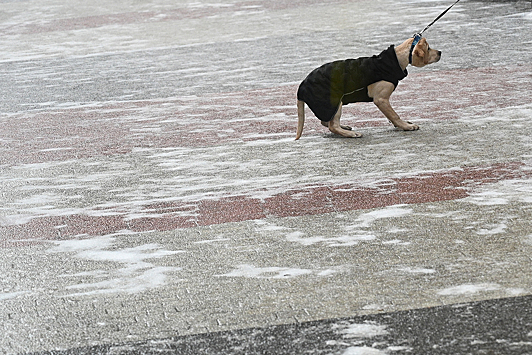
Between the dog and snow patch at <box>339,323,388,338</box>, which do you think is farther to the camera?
the dog

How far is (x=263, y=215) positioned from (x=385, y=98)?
2136 mm

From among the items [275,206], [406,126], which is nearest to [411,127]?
[406,126]

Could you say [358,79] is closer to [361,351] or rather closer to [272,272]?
[272,272]

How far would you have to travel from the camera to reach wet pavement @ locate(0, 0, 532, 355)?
3.38 meters

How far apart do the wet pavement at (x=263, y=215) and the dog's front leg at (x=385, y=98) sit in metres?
0.12

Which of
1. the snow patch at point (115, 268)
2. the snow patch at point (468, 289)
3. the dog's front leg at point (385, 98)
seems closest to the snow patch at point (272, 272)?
the snow patch at point (115, 268)

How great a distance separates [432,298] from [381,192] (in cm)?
161

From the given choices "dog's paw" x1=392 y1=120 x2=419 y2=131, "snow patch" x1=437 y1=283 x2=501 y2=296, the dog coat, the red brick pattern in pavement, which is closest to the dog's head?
the dog coat

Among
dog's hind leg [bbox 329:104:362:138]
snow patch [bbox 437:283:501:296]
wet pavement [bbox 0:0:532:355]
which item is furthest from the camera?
dog's hind leg [bbox 329:104:362:138]

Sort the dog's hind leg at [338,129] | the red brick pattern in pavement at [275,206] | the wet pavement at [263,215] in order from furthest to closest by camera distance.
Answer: the dog's hind leg at [338,129]
the red brick pattern in pavement at [275,206]
the wet pavement at [263,215]

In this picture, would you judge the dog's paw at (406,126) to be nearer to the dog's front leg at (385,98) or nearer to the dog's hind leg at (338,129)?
the dog's front leg at (385,98)

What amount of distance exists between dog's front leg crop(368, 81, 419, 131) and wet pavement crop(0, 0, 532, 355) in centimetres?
12

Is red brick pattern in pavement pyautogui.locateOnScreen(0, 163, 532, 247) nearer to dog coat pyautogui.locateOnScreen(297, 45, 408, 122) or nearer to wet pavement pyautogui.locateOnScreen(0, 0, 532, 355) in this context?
wet pavement pyautogui.locateOnScreen(0, 0, 532, 355)

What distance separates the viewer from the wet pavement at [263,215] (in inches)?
133
